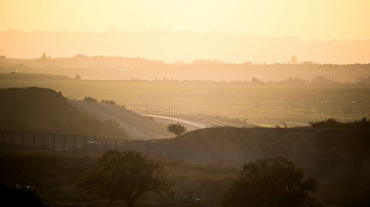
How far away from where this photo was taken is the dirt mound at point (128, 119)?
12862cm

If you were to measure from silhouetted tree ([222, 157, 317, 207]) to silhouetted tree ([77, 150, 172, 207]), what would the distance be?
18.2ft

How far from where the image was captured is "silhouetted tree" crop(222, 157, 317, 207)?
56.3 m

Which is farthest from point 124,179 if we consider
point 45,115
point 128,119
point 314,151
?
point 128,119

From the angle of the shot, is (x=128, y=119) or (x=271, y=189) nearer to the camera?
(x=271, y=189)

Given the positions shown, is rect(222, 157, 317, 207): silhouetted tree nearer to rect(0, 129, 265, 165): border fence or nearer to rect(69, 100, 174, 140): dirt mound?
rect(0, 129, 265, 165): border fence

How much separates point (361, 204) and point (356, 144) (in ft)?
Result: 50.4

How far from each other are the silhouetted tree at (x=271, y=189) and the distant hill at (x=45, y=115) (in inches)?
2537

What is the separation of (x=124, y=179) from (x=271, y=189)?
29.9 ft

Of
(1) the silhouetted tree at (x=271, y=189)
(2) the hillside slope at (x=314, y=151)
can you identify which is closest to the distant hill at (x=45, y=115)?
(2) the hillside slope at (x=314, y=151)

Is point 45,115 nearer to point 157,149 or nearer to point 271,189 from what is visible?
point 157,149

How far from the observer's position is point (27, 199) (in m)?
46.6

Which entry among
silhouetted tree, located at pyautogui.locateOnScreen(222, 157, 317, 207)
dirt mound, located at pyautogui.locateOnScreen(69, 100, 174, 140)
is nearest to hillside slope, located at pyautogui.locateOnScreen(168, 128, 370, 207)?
silhouetted tree, located at pyautogui.locateOnScreen(222, 157, 317, 207)

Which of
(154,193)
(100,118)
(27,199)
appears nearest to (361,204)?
(154,193)

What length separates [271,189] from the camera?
186 feet
